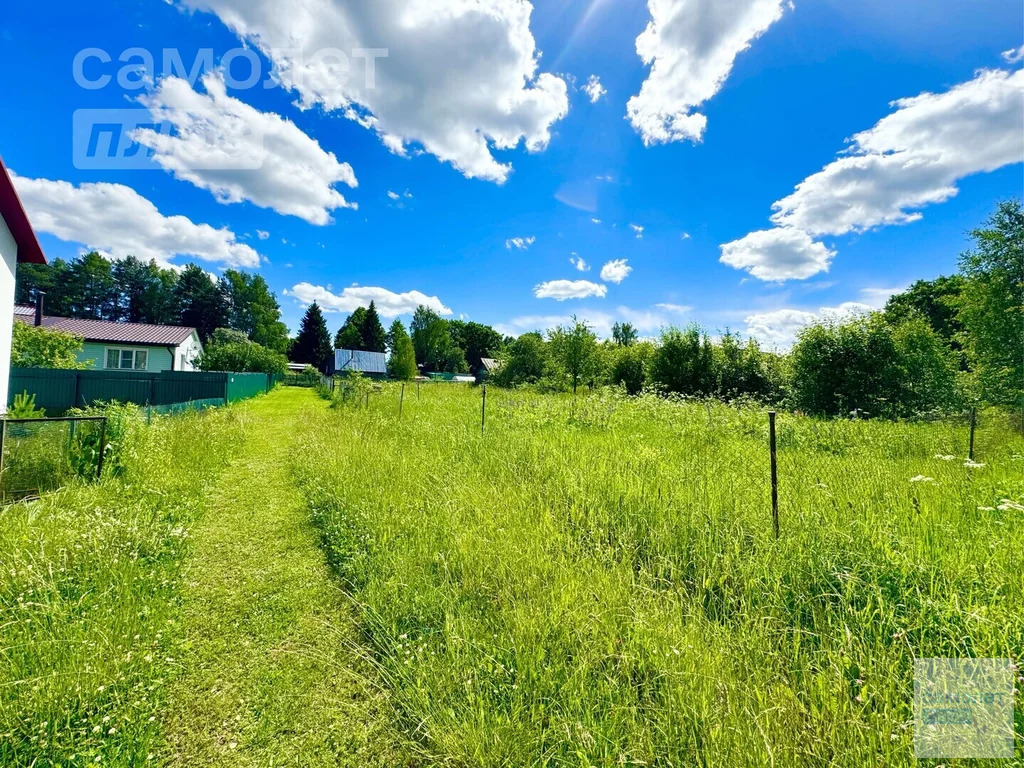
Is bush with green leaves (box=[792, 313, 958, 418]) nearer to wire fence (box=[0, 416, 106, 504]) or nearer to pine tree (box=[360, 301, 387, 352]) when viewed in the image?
wire fence (box=[0, 416, 106, 504])

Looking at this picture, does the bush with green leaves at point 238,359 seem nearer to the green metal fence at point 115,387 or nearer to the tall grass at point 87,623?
the green metal fence at point 115,387

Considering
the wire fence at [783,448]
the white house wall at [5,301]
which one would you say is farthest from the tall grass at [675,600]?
the white house wall at [5,301]

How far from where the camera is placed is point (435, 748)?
1761 mm

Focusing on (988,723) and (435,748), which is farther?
(435,748)

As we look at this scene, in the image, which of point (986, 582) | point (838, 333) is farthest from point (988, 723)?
point (838, 333)

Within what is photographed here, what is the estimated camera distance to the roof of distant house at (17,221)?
8.19 metres

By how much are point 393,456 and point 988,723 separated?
19.0 feet

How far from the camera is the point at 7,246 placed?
8.69 meters

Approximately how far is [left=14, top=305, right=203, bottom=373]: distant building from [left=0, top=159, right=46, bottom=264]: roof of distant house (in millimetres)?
18491

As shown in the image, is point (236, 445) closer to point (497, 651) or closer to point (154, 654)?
point (154, 654)

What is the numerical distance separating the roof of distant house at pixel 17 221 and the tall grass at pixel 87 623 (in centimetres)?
914

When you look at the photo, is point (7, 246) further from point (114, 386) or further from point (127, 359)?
point (127, 359)

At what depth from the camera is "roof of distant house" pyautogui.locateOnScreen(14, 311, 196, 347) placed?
77.1 ft

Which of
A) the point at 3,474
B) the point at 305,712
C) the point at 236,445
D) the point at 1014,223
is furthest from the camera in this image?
the point at 1014,223
